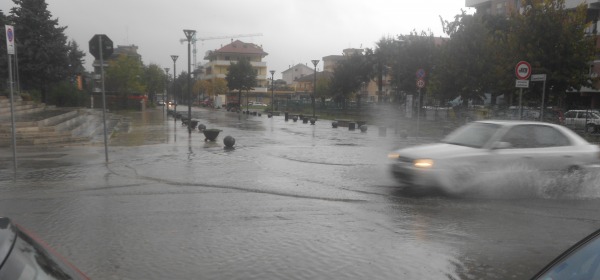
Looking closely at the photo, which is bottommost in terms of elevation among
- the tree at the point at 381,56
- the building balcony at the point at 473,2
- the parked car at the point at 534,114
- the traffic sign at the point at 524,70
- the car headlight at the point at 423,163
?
the car headlight at the point at 423,163

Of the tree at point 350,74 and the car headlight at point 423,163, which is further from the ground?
the tree at point 350,74

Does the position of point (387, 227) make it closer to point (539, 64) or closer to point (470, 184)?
point (470, 184)

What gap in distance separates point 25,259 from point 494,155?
8.10 m

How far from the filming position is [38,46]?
34.8 m

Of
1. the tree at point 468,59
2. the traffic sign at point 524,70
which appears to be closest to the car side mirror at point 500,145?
the traffic sign at point 524,70

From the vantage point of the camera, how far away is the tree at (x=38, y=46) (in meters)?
34.4

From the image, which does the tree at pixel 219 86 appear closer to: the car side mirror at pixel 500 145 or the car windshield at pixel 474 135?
the car windshield at pixel 474 135

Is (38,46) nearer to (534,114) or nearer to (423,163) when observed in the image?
(534,114)

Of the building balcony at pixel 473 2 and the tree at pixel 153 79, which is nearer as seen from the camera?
the building balcony at pixel 473 2

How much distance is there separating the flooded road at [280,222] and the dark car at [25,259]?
8.64ft

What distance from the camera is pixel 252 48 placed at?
119 meters

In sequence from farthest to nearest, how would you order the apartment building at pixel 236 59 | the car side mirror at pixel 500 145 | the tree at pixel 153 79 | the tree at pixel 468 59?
the apartment building at pixel 236 59, the tree at pixel 153 79, the tree at pixel 468 59, the car side mirror at pixel 500 145

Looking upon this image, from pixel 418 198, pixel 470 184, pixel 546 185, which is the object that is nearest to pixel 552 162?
pixel 546 185

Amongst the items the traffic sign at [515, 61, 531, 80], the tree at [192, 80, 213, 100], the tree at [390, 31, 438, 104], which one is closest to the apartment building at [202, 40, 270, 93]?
the tree at [192, 80, 213, 100]
